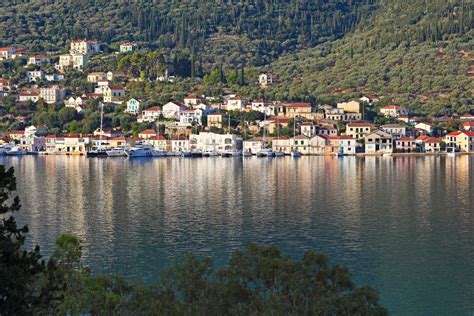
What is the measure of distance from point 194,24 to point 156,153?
157ft

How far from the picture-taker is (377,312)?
1195cm

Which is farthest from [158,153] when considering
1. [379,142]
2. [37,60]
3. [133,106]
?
[37,60]

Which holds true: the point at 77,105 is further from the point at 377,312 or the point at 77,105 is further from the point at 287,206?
the point at 377,312

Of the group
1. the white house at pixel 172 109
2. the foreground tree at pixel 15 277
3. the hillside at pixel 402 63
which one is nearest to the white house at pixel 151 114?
the white house at pixel 172 109

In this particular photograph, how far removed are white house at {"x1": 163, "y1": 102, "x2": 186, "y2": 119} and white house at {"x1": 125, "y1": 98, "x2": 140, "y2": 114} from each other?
2.91m

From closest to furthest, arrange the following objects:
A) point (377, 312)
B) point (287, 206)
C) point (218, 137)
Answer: point (377, 312) < point (287, 206) < point (218, 137)

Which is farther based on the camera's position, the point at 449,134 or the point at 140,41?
the point at 140,41

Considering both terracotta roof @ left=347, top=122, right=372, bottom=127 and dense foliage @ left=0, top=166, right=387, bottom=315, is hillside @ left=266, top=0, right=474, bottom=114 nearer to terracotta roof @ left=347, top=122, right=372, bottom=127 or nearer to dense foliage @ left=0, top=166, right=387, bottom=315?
terracotta roof @ left=347, top=122, right=372, bottom=127

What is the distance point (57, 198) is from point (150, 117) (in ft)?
133

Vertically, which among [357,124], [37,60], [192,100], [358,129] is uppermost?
[37,60]

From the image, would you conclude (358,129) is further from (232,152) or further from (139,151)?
(139,151)

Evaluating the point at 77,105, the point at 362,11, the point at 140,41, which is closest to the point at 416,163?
the point at 77,105

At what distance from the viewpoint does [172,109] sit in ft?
241

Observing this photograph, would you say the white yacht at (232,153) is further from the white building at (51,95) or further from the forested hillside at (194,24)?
the forested hillside at (194,24)
